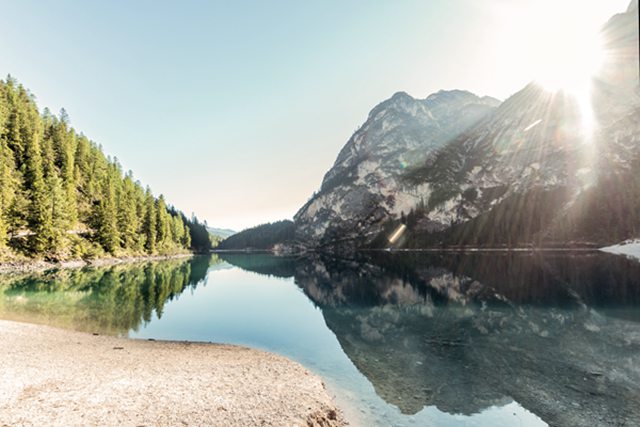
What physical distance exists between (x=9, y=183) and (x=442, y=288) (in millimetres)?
99226

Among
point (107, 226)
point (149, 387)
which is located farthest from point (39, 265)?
point (149, 387)

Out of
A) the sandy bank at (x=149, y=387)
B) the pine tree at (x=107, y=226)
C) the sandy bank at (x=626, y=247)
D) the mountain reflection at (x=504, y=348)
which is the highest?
the pine tree at (x=107, y=226)

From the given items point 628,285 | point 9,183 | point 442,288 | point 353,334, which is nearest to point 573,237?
point 628,285

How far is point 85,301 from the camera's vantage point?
42562 mm

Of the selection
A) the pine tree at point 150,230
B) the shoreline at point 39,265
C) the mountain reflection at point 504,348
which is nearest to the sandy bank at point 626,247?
the mountain reflection at point 504,348

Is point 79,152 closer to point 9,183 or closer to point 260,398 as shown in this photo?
point 9,183

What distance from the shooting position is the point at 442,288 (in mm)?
58062

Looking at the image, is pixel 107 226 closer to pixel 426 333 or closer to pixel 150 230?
pixel 150 230

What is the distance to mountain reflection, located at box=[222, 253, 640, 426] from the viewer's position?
19.1 m

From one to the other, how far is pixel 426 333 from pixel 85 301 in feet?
144

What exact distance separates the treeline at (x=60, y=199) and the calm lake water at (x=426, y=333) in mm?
21084

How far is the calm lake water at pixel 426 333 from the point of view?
61.4ft

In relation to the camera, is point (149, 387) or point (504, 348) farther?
point (504, 348)

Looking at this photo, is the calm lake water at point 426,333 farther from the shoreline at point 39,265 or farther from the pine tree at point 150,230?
the pine tree at point 150,230
